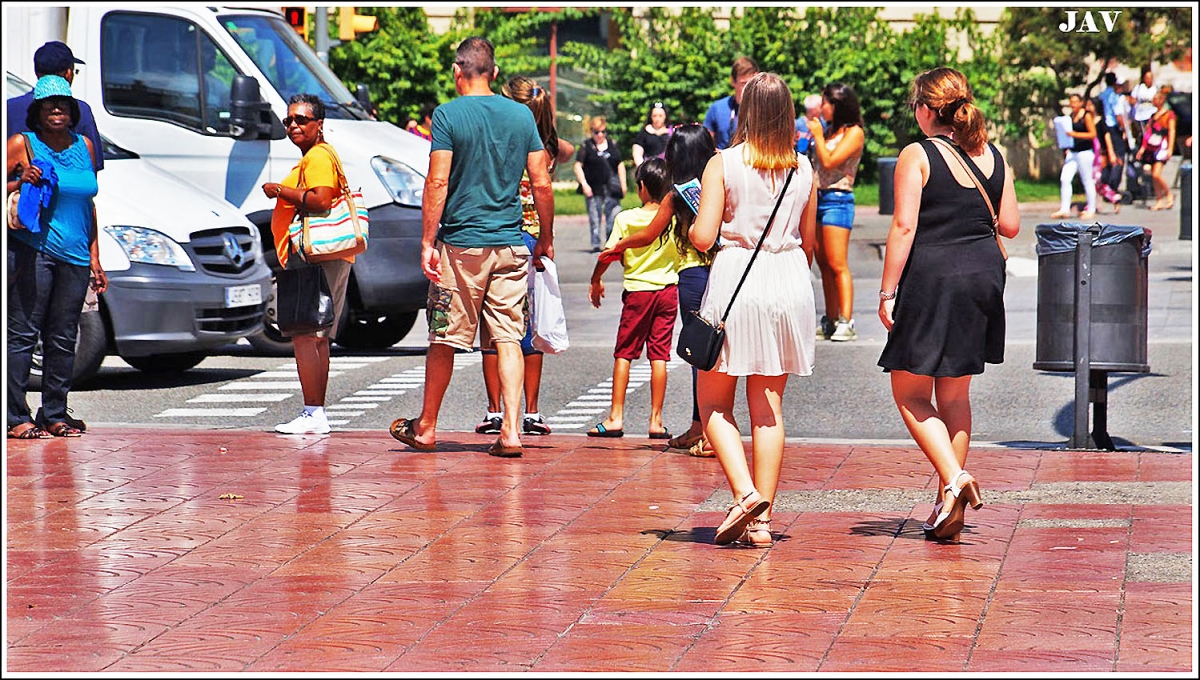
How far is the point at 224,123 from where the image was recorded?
535 inches

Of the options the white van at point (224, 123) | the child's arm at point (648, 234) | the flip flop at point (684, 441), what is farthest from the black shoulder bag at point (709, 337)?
the white van at point (224, 123)

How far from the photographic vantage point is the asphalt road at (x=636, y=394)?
1041 centimetres

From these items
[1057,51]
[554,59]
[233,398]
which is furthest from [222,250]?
[1057,51]

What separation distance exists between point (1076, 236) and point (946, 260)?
2595 millimetres

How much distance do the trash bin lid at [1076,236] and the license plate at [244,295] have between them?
529 centimetres

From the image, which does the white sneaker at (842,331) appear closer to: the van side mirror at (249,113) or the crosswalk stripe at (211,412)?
the van side mirror at (249,113)

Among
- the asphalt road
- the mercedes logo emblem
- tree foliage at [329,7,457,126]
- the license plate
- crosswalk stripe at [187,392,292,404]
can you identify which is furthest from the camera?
tree foliage at [329,7,457,126]

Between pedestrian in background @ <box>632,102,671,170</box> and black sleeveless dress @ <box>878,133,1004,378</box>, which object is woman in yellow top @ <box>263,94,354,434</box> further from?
pedestrian in background @ <box>632,102,671,170</box>

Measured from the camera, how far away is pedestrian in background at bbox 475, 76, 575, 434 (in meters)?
9.37

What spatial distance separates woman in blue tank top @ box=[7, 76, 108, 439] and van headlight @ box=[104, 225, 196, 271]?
1.99m

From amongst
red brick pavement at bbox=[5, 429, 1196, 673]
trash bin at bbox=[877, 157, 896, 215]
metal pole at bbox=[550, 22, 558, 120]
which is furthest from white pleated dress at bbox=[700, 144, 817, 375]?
metal pole at bbox=[550, 22, 558, 120]

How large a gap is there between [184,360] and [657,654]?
27.8ft

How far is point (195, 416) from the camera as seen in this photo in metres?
10.8

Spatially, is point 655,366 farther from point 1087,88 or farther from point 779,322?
point 1087,88
